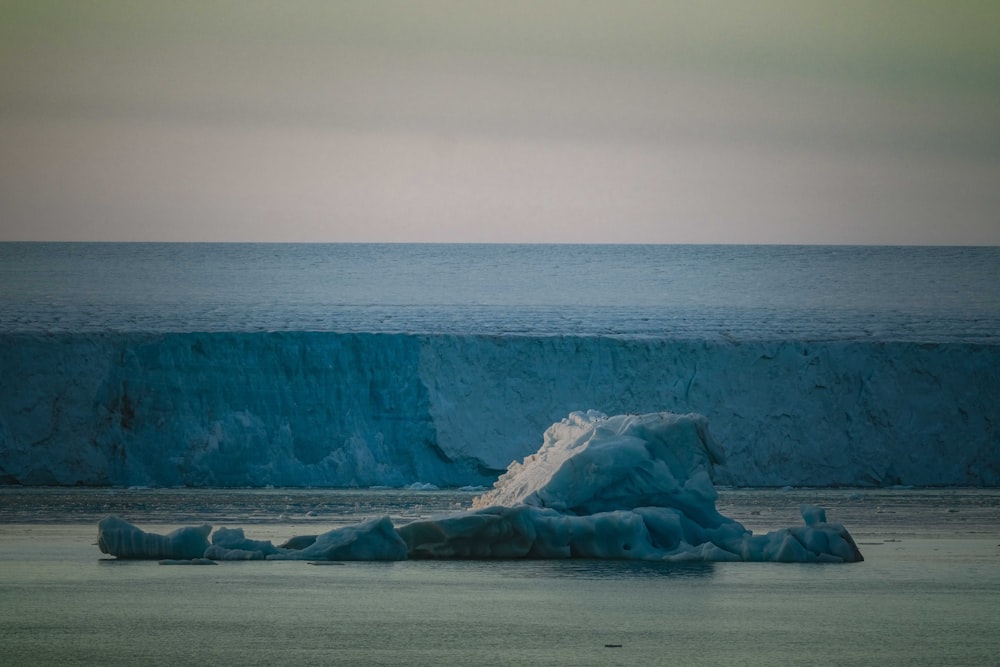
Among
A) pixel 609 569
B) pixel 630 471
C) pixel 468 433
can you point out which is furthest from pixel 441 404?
pixel 609 569

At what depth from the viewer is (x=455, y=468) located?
20.2 meters

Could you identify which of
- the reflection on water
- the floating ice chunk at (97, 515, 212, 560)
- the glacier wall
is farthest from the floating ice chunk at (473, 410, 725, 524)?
the glacier wall

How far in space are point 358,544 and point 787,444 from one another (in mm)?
12598

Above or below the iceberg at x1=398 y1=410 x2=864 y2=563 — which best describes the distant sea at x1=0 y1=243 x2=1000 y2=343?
above

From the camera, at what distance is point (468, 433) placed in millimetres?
20328

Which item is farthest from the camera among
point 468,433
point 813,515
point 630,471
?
point 468,433

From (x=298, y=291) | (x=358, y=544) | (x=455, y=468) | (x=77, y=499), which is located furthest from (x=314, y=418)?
(x=298, y=291)

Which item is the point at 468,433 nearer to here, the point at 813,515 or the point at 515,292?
the point at 813,515

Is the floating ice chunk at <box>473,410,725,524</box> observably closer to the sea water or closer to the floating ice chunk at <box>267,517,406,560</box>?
the sea water

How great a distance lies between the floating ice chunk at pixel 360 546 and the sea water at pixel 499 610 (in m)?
0.18

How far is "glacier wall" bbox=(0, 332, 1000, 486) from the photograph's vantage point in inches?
785

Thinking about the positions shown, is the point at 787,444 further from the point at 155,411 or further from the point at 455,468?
the point at 155,411

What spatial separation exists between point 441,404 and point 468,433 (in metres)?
0.55

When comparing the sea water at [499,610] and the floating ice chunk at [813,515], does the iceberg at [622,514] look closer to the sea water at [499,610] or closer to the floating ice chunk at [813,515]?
the floating ice chunk at [813,515]
